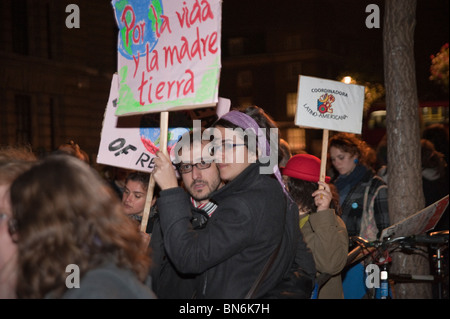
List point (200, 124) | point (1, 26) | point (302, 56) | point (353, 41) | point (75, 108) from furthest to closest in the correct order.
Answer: point (353, 41)
point (302, 56)
point (75, 108)
point (1, 26)
point (200, 124)

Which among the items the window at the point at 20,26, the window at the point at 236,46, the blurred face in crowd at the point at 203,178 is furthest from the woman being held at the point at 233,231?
the window at the point at 236,46

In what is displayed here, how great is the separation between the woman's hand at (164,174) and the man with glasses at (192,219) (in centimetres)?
36

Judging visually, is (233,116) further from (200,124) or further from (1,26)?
(1,26)

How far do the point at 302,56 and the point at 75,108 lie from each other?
2650 cm

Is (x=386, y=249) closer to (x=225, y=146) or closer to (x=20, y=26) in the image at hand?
(x=225, y=146)

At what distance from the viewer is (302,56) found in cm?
4447

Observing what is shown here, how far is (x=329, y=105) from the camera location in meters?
4.82

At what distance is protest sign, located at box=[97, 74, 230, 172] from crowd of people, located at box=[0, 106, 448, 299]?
21.5 inches

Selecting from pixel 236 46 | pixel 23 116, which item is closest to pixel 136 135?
pixel 23 116

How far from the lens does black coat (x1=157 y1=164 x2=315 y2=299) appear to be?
111 inches

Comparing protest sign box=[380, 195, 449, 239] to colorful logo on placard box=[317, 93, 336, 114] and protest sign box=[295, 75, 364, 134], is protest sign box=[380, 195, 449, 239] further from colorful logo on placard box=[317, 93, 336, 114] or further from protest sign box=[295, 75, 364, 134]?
colorful logo on placard box=[317, 93, 336, 114]

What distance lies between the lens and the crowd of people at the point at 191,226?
6.21ft
